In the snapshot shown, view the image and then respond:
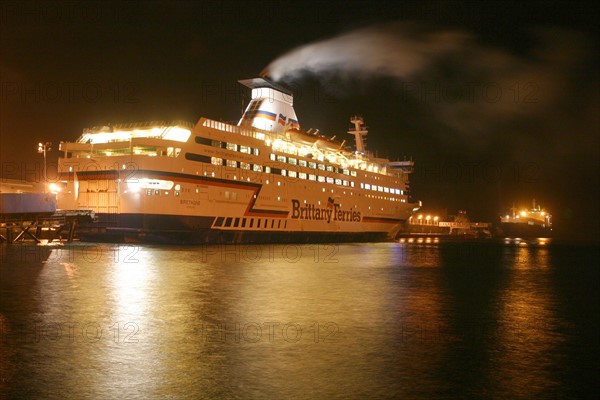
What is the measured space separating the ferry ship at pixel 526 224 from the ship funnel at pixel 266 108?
88.3 m

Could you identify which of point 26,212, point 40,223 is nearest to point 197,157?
point 40,223

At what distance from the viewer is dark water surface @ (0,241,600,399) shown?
20.2 feet

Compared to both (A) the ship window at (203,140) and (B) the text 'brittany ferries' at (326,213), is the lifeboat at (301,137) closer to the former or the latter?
(B) the text 'brittany ferries' at (326,213)

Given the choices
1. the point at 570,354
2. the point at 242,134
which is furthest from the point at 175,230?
the point at 570,354

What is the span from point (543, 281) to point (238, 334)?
15.8m

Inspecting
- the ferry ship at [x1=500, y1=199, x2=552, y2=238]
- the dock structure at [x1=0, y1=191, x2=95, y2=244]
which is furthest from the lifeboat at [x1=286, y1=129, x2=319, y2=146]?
the ferry ship at [x1=500, y1=199, x2=552, y2=238]

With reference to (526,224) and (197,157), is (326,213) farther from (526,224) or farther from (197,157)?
(526,224)

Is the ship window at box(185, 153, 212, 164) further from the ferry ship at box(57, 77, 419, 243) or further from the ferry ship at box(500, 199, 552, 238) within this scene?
the ferry ship at box(500, 199, 552, 238)

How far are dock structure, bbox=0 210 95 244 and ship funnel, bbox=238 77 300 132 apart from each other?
24864 mm

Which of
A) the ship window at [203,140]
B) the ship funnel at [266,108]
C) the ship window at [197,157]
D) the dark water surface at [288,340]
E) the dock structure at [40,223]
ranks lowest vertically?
the dark water surface at [288,340]

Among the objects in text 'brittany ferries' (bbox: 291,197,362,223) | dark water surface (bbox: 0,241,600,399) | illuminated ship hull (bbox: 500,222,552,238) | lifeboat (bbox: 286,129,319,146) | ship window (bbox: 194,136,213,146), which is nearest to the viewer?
dark water surface (bbox: 0,241,600,399)

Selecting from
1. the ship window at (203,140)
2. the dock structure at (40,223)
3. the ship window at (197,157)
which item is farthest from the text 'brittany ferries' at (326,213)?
the dock structure at (40,223)

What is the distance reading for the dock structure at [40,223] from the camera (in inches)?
1335

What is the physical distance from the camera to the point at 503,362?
24.1ft
